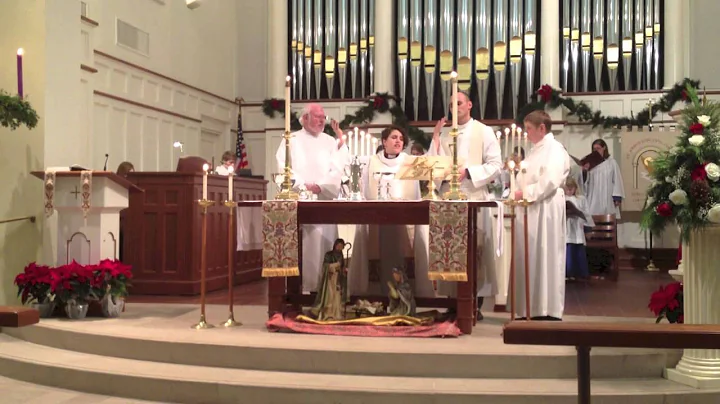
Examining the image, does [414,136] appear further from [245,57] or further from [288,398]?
[288,398]

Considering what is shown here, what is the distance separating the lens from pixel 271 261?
5156mm

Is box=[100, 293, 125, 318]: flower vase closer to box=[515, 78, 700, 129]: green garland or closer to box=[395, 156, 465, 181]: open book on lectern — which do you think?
box=[395, 156, 465, 181]: open book on lectern

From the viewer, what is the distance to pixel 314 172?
6.16m

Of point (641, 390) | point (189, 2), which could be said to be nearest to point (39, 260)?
point (641, 390)

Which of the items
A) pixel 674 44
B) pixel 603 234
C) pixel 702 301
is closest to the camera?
pixel 702 301

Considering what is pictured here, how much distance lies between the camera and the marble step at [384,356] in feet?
14.4

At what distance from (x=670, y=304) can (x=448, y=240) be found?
150 centimetres

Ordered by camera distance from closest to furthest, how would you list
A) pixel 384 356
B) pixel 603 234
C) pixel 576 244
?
pixel 384 356, pixel 576 244, pixel 603 234

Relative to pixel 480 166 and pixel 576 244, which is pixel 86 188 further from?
pixel 576 244

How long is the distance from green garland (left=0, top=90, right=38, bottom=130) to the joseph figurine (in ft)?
8.47

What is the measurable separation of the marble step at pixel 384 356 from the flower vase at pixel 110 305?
2.64 ft

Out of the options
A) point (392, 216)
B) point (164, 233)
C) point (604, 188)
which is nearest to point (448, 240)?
point (392, 216)

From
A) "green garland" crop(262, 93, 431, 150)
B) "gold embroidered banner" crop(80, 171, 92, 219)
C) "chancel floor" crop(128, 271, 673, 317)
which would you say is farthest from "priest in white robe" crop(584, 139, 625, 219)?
"gold embroidered banner" crop(80, 171, 92, 219)

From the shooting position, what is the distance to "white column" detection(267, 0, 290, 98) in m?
12.9
